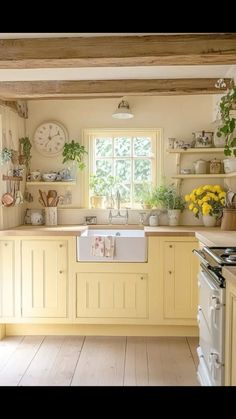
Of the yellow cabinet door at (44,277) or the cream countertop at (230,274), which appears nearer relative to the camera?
the cream countertop at (230,274)

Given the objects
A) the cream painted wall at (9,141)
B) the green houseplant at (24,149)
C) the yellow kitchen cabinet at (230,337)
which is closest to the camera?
the yellow kitchen cabinet at (230,337)

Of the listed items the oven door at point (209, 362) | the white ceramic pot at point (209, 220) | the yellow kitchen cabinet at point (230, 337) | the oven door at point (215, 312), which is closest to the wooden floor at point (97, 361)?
the oven door at point (209, 362)

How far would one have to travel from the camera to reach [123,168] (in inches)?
159

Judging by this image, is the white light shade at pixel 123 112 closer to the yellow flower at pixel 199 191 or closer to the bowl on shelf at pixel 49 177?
the bowl on shelf at pixel 49 177

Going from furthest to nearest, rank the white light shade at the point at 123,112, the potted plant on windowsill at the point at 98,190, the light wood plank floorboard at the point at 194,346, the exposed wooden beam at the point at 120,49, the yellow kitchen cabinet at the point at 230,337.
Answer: the potted plant on windowsill at the point at 98,190, the white light shade at the point at 123,112, the light wood plank floorboard at the point at 194,346, the exposed wooden beam at the point at 120,49, the yellow kitchen cabinet at the point at 230,337

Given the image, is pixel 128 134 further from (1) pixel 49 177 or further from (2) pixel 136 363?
(2) pixel 136 363

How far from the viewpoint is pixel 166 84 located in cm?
326

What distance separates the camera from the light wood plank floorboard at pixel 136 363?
2.55m

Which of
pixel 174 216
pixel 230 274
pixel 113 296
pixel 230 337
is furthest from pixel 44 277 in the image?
pixel 230 274

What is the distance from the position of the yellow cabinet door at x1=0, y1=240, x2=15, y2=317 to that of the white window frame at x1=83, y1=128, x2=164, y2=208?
3.33ft

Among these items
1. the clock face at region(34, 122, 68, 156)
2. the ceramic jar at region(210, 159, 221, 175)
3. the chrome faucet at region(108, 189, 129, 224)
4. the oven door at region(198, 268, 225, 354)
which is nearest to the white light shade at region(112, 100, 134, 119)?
the clock face at region(34, 122, 68, 156)

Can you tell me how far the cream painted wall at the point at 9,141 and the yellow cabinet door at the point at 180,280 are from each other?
156 cm
